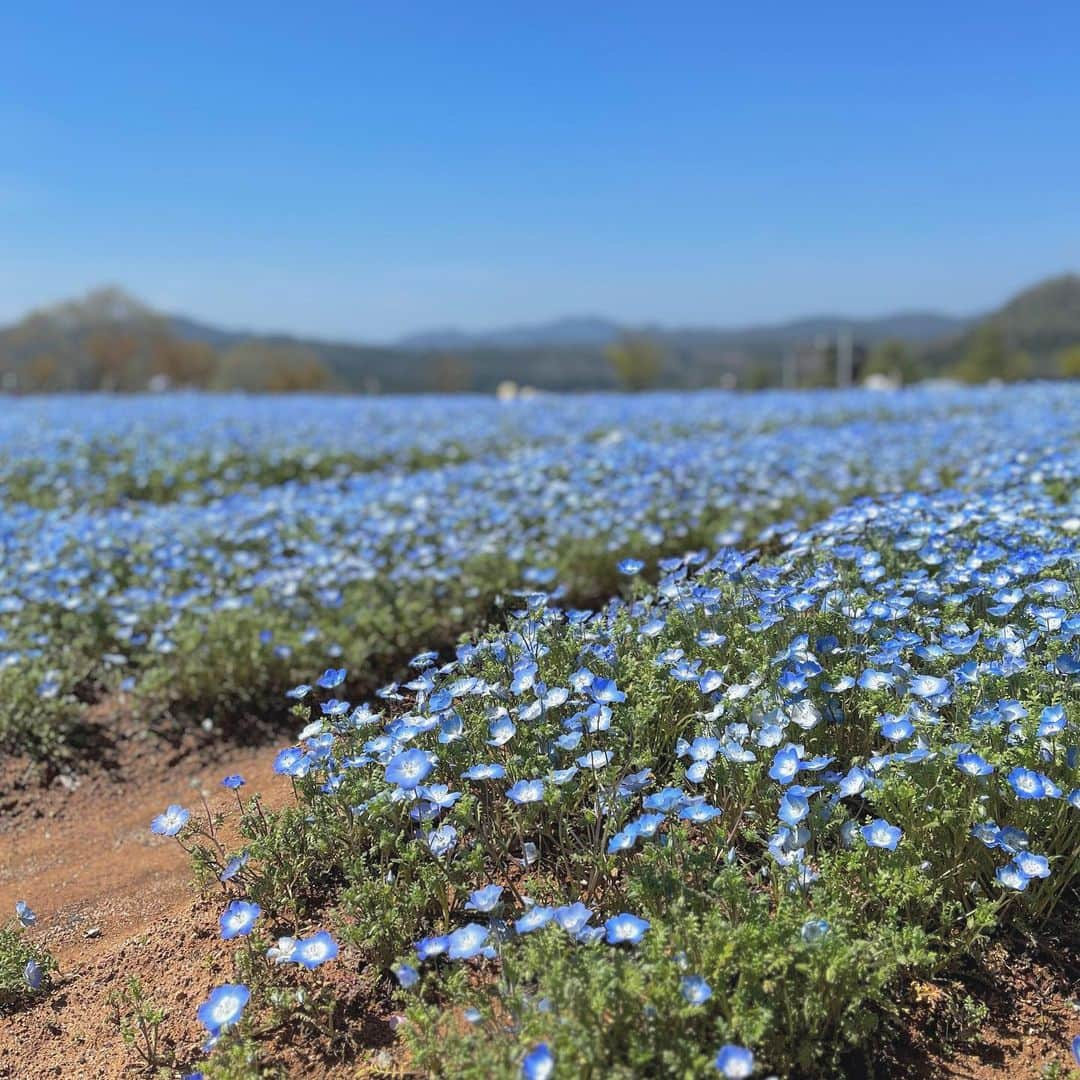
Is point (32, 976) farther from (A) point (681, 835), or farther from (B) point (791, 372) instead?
(B) point (791, 372)

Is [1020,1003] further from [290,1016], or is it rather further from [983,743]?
[290,1016]

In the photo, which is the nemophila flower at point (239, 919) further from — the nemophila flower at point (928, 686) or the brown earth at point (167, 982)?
the nemophila flower at point (928, 686)

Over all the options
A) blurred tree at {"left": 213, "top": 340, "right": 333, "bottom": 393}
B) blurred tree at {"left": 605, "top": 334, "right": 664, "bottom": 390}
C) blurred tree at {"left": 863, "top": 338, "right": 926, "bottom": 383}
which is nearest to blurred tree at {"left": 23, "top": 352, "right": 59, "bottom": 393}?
blurred tree at {"left": 213, "top": 340, "right": 333, "bottom": 393}

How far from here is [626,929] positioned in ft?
6.32

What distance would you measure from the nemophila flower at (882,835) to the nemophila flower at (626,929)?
0.55 m

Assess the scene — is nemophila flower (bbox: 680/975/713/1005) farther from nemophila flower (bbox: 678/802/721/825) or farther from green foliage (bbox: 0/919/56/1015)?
green foliage (bbox: 0/919/56/1015)

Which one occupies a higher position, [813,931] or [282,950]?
[813,931]

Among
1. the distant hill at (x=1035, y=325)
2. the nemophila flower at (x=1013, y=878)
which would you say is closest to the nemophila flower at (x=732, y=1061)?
the nemophila flower at (x=1013, y=878)

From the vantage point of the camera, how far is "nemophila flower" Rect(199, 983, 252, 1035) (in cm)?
193

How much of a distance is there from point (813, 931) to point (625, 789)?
0.59m

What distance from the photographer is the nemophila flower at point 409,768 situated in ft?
7.50

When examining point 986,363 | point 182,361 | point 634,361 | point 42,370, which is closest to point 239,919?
point 42,370

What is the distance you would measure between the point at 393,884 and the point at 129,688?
2.42m

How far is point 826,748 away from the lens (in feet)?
8.30
